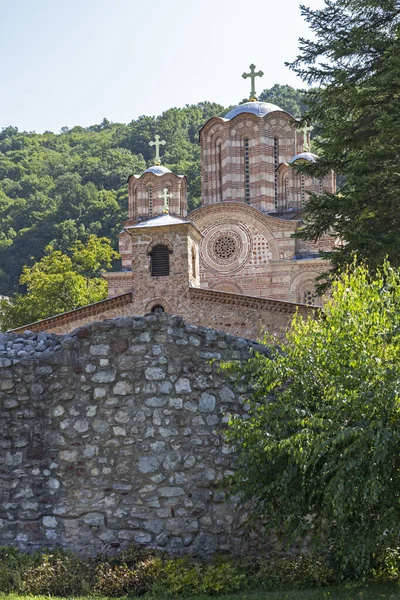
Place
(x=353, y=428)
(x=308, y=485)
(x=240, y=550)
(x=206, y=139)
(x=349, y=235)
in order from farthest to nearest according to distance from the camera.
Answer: (x=206, y=139)
(x=349, y=235)
(x=240, y=550)
(x=308, y=485)
(x=353, y=428)

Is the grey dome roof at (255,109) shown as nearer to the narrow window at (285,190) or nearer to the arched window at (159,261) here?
the narrow window at (285,190)

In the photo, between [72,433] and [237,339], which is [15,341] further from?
[237,339]

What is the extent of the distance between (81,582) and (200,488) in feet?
4.60

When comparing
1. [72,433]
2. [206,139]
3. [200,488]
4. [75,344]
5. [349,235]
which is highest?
[206,139]

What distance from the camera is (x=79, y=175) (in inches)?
2510

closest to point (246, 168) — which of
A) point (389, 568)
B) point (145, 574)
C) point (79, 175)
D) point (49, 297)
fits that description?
point (49, 297)

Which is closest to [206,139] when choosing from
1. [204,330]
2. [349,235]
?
[349,235]

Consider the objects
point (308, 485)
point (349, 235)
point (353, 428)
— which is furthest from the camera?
point (349, 235)

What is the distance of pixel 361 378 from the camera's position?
6.95 m

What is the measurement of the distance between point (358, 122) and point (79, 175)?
52.6 metres

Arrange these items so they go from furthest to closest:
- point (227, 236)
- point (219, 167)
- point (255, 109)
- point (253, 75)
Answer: point (253, 75) < point (219, 167) < point (255, 109) < point (227, 236)

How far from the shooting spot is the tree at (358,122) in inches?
460

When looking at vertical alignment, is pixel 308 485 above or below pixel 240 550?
above

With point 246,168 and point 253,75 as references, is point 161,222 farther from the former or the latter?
point 253,75
